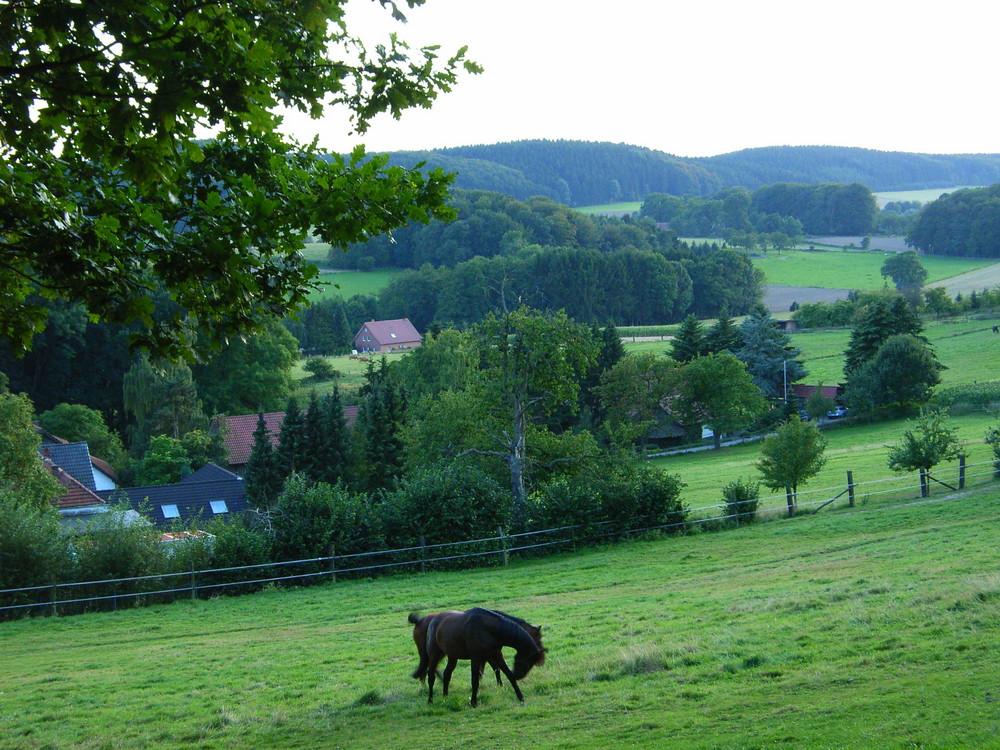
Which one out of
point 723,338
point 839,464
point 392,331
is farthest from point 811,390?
point 392,331

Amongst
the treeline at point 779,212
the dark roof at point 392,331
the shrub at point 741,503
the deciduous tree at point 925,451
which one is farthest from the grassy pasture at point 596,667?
the treeline at point 779,212

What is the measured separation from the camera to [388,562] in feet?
79.8

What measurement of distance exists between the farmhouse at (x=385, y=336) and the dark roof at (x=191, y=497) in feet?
187

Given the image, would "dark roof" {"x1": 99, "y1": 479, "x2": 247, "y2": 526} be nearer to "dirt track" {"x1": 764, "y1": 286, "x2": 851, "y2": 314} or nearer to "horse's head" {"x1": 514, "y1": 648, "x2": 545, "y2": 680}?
"horse's head" {"x1": 514, "y1": 648, "x2": 545, "y2": 680}

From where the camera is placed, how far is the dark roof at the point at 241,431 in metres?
55.2

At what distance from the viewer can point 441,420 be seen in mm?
30391

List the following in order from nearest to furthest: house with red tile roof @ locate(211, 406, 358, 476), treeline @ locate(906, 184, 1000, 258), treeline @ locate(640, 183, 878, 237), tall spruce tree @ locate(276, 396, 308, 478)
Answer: tall spruce tree @ locate(276, 396, 308, 478), house with red tile roof @ locate(211, 406, 358, 476), treeline @ locate(906, 184, 1000, 258), treeline @ locate(640, 183, 878, 237)

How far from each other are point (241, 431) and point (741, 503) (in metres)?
37.8

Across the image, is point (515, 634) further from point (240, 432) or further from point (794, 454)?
point (240, 432)

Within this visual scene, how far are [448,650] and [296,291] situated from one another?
4.48m

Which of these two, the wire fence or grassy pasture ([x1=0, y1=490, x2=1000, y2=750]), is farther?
the wire fence

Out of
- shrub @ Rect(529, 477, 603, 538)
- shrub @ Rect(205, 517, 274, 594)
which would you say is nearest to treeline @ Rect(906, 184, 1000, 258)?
shrub @ Rect(529, 477, 603, 538)

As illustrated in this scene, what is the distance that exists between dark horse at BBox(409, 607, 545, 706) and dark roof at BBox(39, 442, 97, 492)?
3736cm

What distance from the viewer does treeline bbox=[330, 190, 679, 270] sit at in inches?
5039
